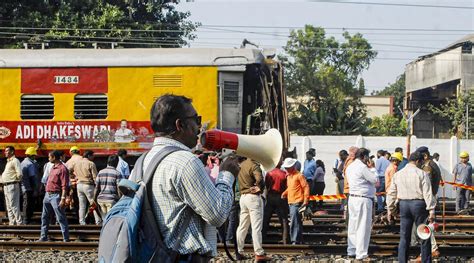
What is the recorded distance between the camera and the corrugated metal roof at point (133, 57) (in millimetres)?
17438

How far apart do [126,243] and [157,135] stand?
686mm

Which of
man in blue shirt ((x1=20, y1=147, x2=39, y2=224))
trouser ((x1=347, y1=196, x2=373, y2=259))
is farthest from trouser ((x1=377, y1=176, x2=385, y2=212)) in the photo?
man in blue shirt ((x1=20, y1=147, x2=39, y2=224))

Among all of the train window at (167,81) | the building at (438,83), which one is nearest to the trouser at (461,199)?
the train window at (167,81)

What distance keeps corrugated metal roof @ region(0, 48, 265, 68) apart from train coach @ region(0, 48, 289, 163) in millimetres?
21

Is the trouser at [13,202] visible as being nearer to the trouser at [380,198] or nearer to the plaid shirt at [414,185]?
the trouser at [380,198]

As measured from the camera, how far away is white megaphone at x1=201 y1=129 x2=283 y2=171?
201 inches

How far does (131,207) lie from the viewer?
4410mm

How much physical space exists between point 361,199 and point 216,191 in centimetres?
759

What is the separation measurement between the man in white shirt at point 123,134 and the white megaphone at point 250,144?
11517mm

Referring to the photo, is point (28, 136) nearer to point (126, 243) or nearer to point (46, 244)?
point (46, 244)

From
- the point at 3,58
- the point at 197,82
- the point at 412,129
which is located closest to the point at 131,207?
the point at 197,82

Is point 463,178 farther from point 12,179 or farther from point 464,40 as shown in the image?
point 464,40

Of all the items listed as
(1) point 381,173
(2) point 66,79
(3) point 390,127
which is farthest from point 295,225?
(3) point 390,127

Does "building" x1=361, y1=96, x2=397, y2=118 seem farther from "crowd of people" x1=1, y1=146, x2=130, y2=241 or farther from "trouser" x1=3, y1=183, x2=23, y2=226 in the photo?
"trouser" x1=3, y1=183, x2=23, y2=226
